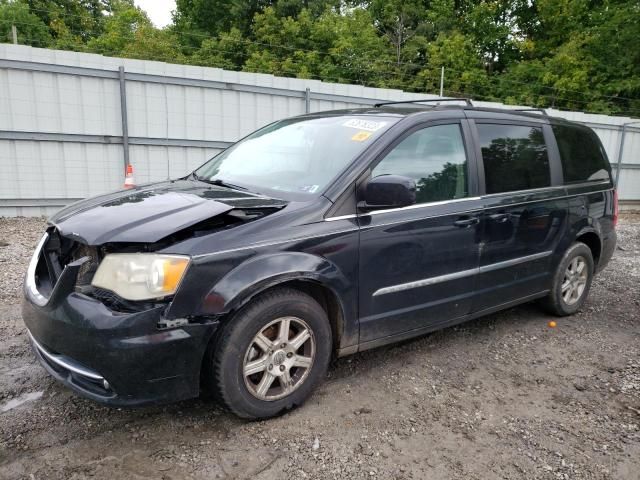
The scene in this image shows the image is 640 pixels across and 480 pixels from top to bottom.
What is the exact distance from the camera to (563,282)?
4.44 metres

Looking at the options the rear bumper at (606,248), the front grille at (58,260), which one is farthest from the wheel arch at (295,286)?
the rear bumper at (606,248)

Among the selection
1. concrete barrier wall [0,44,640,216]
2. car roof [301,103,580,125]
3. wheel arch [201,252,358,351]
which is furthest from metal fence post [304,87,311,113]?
wheel arch [201,252,358,351]

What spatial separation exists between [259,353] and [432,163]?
175cm

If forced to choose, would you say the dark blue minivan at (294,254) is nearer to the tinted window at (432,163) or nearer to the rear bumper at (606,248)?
the tinted window at (432,163)

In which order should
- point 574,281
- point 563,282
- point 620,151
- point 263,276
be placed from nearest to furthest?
1. point 263,276
2. point 563,282
3. point 574,281
4. point 620,151

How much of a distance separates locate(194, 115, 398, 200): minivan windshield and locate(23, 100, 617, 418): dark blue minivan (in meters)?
0.02

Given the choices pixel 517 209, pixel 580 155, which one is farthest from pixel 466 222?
pixel 580 155

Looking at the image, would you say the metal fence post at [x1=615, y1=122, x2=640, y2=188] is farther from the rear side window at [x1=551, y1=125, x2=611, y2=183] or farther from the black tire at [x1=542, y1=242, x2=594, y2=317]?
the black tire at [x1=542, y1=242, x2=594, y2=317]

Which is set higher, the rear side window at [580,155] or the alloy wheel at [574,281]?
the rear side window at [580,155]

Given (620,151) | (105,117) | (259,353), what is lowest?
(259,353)

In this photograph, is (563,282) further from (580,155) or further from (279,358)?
(279,358)

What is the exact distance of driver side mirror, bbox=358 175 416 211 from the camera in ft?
9.11

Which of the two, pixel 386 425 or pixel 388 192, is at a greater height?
pixel 388 192

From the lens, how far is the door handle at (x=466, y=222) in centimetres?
334
